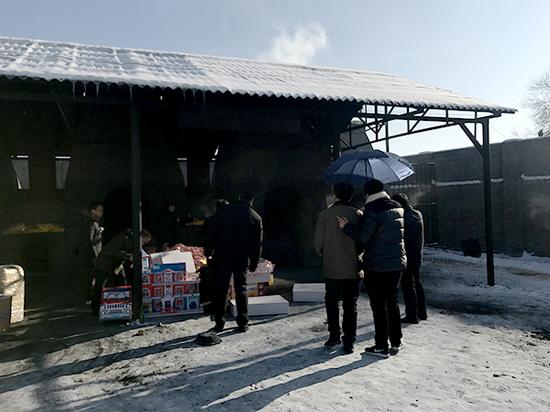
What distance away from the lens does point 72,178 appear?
9.30 m

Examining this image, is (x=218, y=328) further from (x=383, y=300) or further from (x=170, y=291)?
(x=383, y=300)

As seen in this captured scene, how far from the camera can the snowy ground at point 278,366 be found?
143 inches

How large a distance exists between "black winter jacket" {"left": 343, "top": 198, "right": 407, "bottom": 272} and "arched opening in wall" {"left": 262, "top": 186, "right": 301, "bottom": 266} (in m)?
6.26

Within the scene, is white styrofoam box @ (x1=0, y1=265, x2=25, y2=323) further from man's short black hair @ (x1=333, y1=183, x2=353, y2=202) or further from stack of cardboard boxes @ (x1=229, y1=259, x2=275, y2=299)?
man's short black hair @ (x1=333, y1=183, x2=353, y2=202)

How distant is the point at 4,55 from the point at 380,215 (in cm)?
643

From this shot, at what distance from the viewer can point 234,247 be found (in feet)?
17.6

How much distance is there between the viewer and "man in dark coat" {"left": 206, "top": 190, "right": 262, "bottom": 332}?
17.6ft

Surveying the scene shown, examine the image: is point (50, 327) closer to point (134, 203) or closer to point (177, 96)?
point (134, 203)

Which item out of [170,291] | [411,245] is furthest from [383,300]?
[170,291]

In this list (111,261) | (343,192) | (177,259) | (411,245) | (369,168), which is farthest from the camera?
(177,259)

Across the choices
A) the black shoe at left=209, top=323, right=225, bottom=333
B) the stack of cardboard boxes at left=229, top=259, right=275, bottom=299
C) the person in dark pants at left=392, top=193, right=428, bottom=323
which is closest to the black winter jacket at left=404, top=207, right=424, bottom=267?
the person in dark pants at left=392, top=193, right=428, bottom=323

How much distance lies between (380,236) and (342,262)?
0.51 metres

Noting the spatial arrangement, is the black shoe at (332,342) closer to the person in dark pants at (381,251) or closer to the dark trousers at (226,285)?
the person in dark pants at (381,251)

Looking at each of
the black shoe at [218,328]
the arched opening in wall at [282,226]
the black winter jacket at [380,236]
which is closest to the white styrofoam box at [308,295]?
the black shoe at [218,328]
